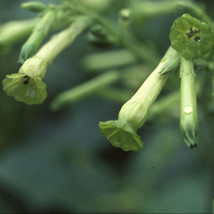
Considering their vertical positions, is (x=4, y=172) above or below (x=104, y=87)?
below

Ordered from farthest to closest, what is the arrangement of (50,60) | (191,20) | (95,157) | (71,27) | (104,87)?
(95,157), (104,87), (71,27), (50,60), (191,20)

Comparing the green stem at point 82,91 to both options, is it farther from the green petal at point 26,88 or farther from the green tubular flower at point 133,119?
the green tubular flower at point 133,119

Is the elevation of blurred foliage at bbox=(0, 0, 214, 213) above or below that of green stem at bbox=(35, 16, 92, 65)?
below

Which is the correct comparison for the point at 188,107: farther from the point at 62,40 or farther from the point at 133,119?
the point at 62,40

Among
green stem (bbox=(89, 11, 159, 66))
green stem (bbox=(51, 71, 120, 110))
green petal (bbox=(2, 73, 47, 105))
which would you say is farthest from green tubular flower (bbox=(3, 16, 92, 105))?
green stem (bbox=(51, 71, 120, 110))

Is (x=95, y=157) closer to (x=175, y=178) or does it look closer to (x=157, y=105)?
(x=175, y=178)

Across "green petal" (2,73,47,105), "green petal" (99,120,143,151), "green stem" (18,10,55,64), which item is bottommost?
"green petal" (99,120,143,151)

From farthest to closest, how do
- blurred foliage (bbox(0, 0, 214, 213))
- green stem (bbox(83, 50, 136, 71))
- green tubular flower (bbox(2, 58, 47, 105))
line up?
green stem (bbox(83, 50, 136, 71)), blurred foliage (bbox(0, 0, 214, 213)), green tubular flower (bbox(2, 58, 47, 105))

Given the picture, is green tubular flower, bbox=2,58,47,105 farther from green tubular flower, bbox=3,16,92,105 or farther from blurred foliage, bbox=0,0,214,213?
blurred foliage, bbox=0,0,214,213

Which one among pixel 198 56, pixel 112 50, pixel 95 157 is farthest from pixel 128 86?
pixel 198 56
